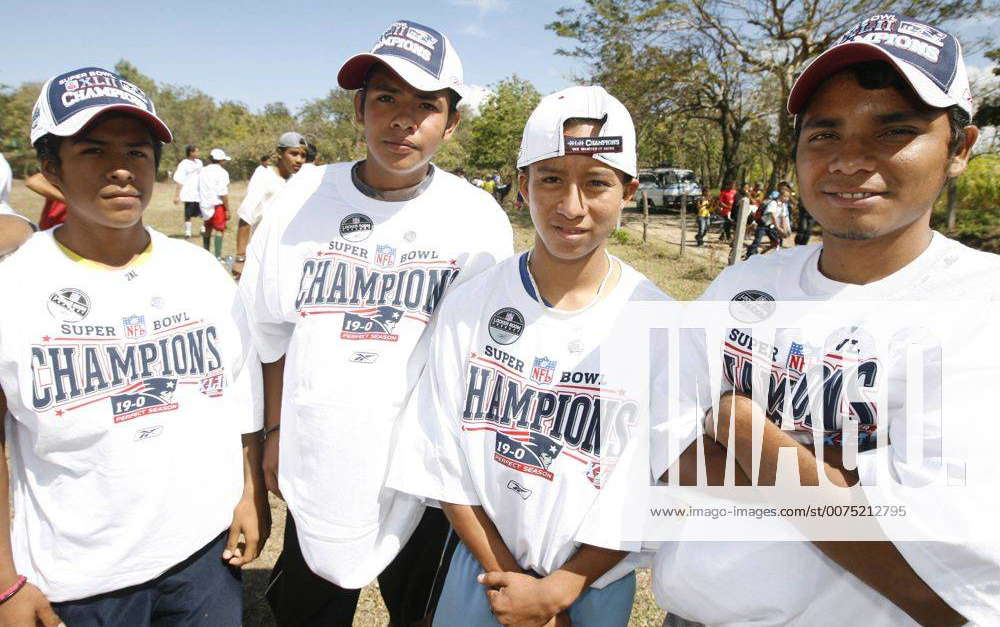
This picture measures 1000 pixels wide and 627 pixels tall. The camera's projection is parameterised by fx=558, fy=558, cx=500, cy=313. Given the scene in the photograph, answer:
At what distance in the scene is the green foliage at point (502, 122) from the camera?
31.7 meters

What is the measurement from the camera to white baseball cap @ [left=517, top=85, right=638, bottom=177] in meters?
1.68

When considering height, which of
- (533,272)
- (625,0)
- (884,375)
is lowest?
(884,375)

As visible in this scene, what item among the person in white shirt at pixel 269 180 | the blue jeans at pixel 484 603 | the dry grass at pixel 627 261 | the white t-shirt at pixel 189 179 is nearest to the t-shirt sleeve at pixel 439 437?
the blue jeans at pixel 484 603

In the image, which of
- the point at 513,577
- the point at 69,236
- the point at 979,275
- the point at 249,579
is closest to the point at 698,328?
the point at 979,275

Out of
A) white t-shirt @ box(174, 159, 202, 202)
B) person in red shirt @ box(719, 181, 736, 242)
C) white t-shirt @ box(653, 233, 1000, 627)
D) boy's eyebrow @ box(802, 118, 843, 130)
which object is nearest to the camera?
white t-shirt @ box(653, 233, 1000, 627)

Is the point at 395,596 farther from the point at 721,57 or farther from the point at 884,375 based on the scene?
the point at 721,57

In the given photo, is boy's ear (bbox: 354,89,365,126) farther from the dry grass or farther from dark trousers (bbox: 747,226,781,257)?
dark trousers (bbox: 747,226,781,257)

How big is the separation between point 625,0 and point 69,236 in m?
22.1

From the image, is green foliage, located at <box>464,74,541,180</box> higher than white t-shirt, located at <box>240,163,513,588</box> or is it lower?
higher

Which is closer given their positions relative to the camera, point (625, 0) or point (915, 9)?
point (915, 9)

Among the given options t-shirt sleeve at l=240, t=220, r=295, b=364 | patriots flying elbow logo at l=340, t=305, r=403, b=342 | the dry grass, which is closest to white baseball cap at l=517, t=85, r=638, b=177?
patriots flying elbow logo at l=340, t=305, r=403, b=342

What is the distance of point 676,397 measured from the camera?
1.57m

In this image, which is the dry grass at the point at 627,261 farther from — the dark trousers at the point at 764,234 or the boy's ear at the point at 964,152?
the boy's ear at the point at 964,152

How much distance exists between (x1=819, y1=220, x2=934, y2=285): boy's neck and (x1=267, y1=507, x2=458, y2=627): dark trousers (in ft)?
5.48
